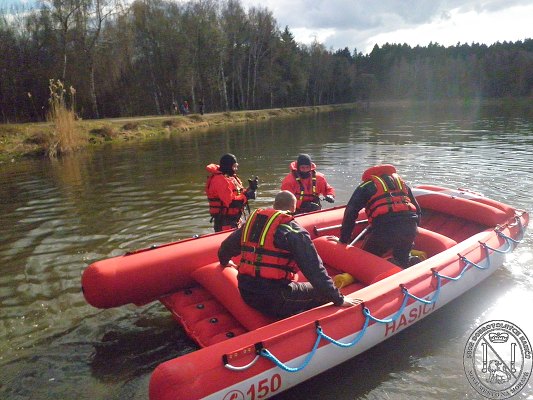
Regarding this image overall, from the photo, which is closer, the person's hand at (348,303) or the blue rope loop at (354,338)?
the blue rope loop at (354,338)

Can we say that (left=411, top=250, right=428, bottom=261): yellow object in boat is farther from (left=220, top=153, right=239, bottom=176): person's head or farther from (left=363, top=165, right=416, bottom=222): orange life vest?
(left=220, top=153, right=239, bottom=176): person's head

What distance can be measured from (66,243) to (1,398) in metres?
3.57

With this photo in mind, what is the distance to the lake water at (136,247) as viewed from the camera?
11.0ft

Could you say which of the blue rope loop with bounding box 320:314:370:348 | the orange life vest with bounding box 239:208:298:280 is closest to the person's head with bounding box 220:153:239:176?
the orange life vest with bounding box 239:208:298:280

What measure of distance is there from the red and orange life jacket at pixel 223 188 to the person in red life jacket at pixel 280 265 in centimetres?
198

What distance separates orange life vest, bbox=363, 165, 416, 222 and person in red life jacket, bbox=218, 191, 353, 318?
4.42 feet

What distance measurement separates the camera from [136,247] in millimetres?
6297

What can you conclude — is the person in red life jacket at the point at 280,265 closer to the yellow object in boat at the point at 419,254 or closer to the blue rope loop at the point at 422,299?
the blue rope loop at the point at 422,299

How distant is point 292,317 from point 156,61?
30500mm

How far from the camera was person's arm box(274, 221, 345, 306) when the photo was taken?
3070 mm

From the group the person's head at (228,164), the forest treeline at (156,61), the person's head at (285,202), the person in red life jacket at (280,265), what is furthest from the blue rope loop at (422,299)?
the forest treeline at (156,61)

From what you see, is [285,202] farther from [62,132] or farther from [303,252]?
[62,132]

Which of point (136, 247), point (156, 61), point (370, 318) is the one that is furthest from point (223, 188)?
point (156, 61)

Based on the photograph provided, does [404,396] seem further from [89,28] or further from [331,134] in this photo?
[89,28]
